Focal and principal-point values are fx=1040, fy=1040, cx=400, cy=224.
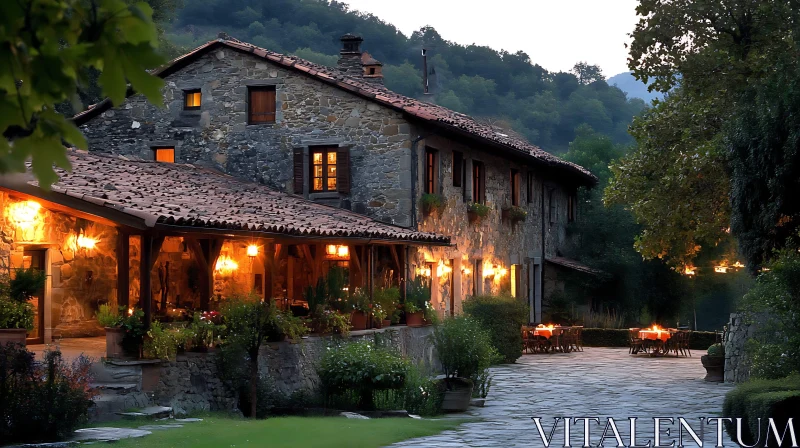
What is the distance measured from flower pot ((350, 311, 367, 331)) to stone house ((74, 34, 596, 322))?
3.16m

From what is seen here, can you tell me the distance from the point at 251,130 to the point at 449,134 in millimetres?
4155

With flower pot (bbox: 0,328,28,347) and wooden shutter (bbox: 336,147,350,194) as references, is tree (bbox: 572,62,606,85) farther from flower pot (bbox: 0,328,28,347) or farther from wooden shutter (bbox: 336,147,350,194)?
flower pot (bbox: 0,328,28,347)

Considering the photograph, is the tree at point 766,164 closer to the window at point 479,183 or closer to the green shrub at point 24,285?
the window at point 479,183

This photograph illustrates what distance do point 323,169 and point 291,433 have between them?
34.6ft

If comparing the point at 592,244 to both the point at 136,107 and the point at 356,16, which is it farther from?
the point at 356,16

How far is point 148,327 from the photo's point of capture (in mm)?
12680

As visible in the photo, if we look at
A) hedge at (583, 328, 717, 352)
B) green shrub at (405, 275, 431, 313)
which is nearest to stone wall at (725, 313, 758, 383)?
green shrub at (405, 275, 431, 313)

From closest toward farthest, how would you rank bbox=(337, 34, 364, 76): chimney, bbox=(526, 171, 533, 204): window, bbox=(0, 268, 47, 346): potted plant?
bbox=(0, 268, 47, 346): potted plant
bbox=(337, 34, 364, 76): chimney
bbox=(526, 171, 533, 204): window

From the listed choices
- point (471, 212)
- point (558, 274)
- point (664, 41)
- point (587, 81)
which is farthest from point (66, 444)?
point (587, 81)

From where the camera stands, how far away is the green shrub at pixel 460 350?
49.7ft

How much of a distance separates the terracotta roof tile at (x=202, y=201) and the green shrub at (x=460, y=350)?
2494 mm

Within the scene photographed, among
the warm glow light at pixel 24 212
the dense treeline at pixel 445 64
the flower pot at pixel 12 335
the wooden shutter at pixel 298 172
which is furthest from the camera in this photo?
the dense treeline at pixel 445 64

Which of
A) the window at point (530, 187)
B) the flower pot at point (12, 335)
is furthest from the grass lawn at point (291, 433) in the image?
the window at point (530, 187)

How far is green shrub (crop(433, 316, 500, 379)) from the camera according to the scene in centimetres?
1515
